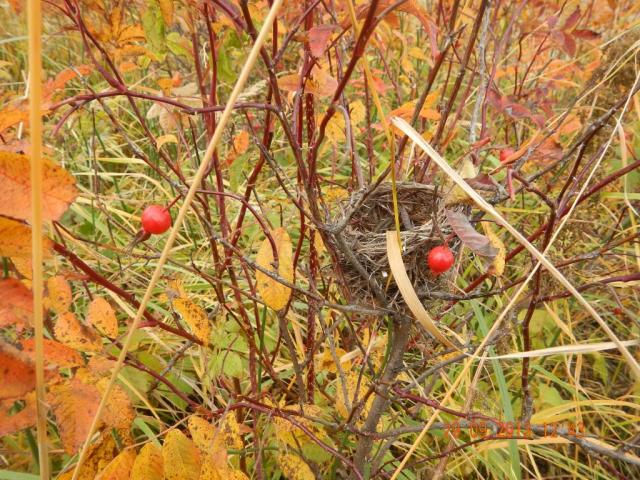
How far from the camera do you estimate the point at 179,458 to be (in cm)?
58

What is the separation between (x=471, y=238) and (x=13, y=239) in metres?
0.43

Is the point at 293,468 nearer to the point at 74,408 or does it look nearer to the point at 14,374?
the point at 74,408

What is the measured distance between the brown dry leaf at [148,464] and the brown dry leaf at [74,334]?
6.0 inches

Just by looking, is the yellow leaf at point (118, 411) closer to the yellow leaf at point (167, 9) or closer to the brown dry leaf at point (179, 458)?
the brown dry leaf at point (179, 458)

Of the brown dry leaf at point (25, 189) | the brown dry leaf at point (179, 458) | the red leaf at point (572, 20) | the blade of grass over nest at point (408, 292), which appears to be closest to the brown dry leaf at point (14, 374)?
the brown dry leaf at point (25, 189)

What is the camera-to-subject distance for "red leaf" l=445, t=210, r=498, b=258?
0.51m

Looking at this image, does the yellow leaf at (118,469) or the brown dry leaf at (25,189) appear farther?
the yellow leaf at (118,469)

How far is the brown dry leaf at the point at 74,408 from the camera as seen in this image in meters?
0.52

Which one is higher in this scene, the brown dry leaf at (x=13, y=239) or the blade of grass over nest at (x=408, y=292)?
the brown dry leaf at (x=13, y=239)

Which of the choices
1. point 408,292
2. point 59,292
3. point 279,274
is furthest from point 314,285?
point 59,292

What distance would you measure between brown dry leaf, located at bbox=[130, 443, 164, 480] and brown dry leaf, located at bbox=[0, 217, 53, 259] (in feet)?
0.91

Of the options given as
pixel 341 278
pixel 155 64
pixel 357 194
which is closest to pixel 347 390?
pixel 341 278

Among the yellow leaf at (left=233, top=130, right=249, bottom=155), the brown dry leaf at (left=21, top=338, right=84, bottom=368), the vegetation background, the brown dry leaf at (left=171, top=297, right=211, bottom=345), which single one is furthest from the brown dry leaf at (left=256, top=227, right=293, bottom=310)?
the yellow leaf at (left=233, top=130, right=249, bottom=155)

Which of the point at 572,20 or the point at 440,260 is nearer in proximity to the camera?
the point at 440,260
